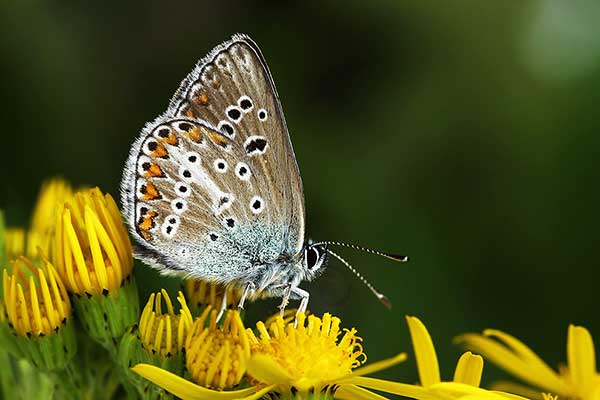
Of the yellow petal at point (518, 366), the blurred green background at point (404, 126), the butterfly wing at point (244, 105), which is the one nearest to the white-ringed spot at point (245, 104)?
the butterfly wing at point (244, 105)

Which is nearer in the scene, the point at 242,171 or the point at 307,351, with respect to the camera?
the point at 307,351

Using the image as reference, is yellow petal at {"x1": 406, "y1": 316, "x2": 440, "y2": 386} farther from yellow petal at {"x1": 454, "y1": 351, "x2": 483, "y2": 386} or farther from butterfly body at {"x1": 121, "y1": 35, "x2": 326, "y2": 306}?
butterfly body at {"x1": 121, "y1": 35, "x2": 326, "y2": 306}

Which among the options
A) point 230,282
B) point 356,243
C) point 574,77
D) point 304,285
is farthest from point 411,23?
point 230,282

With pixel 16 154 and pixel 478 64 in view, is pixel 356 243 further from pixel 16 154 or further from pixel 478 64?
pixel 16 154

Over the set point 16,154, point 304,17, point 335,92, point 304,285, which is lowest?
point 304,285

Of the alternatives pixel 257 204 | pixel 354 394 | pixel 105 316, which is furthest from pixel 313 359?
pixel 257 204

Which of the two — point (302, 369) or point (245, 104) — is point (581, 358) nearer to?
point (302, 369)
